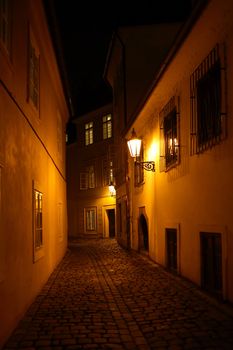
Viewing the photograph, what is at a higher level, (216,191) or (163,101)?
(163,101)

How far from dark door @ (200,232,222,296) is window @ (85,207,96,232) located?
23.8 meters

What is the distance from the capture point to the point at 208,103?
846cm

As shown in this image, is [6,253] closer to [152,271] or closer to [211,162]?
[211,162]

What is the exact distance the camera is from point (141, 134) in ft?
53.0

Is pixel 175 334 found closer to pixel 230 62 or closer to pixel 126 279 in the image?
pixel 230 62

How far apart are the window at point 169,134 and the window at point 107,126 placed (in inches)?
693

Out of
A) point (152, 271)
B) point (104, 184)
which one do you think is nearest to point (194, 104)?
point (152, 271)

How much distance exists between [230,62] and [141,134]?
8929mm

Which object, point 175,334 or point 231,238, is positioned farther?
point 231,238

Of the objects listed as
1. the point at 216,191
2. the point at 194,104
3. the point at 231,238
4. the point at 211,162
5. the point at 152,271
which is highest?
the point at 194,104

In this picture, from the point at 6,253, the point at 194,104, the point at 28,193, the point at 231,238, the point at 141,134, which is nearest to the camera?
the point at 6,253

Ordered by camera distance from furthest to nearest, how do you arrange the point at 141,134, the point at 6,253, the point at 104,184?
1. the point at 104,184
2. the point at 141,134
3. the point at 6,253

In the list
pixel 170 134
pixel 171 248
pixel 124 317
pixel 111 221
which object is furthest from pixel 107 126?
pixel 124 317

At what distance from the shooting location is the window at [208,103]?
303 inches
